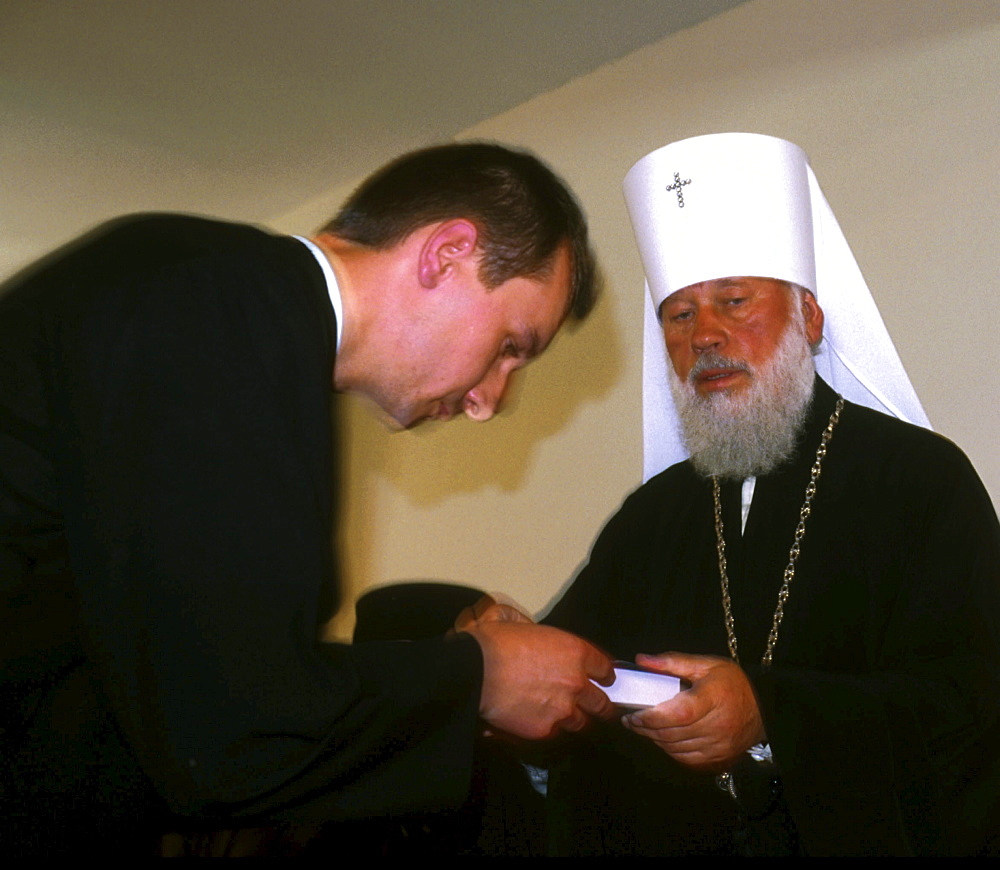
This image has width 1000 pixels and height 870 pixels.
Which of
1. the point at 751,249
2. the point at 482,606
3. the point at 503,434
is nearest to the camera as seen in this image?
the point at 482,606

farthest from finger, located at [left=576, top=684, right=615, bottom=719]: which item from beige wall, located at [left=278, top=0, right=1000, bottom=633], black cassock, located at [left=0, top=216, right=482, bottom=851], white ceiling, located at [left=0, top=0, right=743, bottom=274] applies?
white ceiling, located at [left=0, top=0, right=743, bottom=274]

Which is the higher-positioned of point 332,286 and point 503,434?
point 332,286

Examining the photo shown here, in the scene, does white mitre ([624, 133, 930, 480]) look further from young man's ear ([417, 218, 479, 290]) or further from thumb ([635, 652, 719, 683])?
young man's ear ([417, 218, 479, 290])

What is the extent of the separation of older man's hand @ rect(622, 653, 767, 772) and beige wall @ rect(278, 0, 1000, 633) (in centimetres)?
164

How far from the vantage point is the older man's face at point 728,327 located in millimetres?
2682

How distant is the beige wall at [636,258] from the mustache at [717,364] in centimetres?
103

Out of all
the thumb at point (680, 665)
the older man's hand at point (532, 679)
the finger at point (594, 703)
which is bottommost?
the thumb at point (680, 665)

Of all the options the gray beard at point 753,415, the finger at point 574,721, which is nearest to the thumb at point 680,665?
the finger at point 574,721

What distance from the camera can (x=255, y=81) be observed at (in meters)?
4.83

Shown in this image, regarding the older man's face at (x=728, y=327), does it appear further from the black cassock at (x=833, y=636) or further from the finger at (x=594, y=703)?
the finger at (x=594, y=703)

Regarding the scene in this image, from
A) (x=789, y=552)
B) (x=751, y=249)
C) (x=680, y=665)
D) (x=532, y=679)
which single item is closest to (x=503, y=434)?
(x=751, y=249)

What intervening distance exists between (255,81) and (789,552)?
12.0 feet

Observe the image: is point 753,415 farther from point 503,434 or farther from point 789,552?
point 503,434

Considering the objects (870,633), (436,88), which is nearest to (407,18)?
(436,88)
